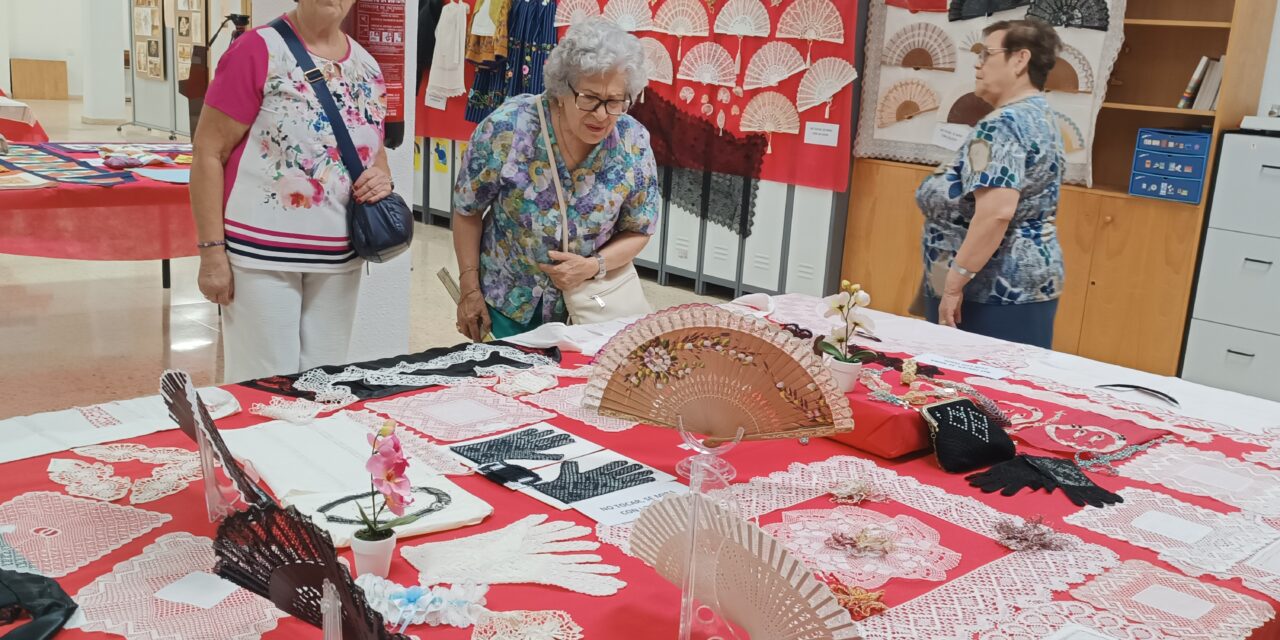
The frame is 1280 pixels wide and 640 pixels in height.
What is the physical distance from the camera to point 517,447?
2.00m

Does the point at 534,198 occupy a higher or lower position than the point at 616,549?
higher

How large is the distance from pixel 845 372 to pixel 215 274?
165cm

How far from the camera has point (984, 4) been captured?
18.7 feet

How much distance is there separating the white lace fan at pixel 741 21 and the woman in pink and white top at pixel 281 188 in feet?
12.5

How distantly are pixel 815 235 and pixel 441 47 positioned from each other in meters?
3.51

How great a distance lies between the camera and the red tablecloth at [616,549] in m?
1.43

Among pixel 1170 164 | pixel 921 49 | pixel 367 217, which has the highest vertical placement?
pixel 921 49

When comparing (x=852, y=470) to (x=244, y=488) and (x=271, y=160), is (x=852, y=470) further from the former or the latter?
(x=271, y=160)

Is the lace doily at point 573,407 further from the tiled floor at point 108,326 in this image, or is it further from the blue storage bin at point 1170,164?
the blue storage bin at point 1170,164

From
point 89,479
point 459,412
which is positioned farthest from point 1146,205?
point 89,479

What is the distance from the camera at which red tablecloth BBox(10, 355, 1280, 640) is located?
143 centimetres

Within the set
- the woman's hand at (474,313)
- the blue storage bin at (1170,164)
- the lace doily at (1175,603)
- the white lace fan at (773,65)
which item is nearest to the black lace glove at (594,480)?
the lace doily at (1175,603)

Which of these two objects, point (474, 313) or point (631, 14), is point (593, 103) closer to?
point (474, 313)

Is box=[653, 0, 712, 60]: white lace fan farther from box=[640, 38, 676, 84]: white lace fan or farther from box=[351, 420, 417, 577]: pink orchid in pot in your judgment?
box=[351, 420, 417, 577]: pink orchid in pot
